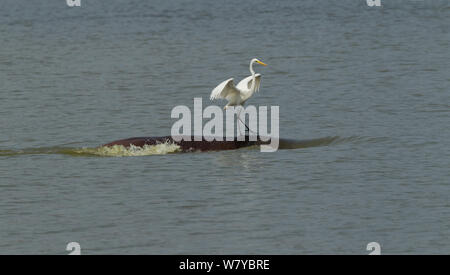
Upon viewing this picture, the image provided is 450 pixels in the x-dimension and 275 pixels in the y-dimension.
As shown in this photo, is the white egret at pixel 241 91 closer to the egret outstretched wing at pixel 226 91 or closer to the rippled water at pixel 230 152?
the egret outstretched wing at pixel 226 91

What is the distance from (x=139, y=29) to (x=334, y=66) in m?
15.3

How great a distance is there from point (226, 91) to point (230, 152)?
1.48m

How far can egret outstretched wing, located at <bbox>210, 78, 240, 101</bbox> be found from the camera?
2098cm

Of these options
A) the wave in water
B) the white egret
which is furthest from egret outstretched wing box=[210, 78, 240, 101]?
the wave in water

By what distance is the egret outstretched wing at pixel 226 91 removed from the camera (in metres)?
21.0

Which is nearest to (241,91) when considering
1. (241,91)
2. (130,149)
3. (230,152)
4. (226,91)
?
(241,91)

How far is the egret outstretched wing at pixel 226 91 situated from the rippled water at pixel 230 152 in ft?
4.53

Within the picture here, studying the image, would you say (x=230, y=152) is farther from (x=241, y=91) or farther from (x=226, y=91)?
(x=241, y=91)

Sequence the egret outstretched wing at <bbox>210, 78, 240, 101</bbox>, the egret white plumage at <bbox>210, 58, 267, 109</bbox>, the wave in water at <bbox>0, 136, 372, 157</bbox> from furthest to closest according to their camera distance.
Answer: the egret white plumage at <bbox>210, 58, 267, 109</bbox>, the egret outstretched wing at <bbox>210, 78, 240, 101</bbox>, the wave in water at <bbox>0, 136, 372, 157</bbox>

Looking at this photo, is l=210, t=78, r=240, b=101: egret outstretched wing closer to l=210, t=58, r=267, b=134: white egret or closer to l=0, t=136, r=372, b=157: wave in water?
l=210, t=58, r=267, b=134: white egret

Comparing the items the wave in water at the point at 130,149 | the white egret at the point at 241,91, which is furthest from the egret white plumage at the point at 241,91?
the wave in water at the point at 130,149

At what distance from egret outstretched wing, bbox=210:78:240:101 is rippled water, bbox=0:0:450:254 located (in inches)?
54.3

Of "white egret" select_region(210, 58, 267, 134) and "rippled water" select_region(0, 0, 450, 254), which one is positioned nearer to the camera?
"rippled water" select_region(0, 0, 450, 254)

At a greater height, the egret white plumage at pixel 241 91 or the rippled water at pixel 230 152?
the egret white plumage at pixel 241 91
